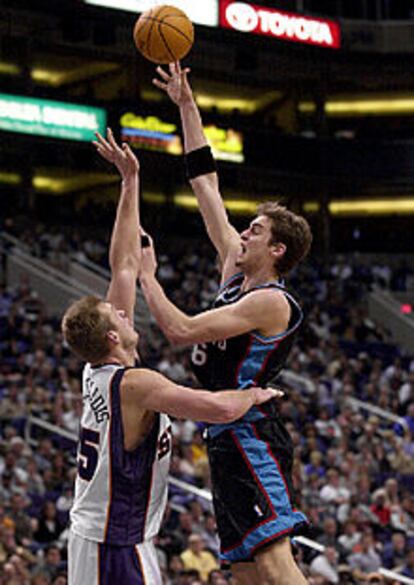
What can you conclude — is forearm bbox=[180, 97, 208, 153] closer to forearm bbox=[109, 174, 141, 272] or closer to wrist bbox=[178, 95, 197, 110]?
wrist bbox=[178, 95, 197, 110]

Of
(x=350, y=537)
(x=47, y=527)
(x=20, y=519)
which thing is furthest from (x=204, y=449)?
(x=20, y=519)

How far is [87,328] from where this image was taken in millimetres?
4453

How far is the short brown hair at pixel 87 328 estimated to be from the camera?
4.46 metres

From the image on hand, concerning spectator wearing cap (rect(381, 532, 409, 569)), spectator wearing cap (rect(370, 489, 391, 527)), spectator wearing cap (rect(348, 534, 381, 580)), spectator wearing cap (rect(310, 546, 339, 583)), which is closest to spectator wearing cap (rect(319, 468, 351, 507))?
spectator wearing cap (rect(370, 489, 391, 527))

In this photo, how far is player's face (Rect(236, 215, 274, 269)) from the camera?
16.6ft

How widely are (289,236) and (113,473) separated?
142 centimetres

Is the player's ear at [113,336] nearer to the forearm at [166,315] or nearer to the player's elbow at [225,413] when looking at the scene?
the forearm at [166,315]

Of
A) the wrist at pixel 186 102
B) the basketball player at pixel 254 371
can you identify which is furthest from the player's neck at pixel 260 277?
the wrist at pixel 186 102

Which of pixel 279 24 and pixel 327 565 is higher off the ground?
pixel 279 24

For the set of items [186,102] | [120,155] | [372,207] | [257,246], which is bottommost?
[257,246]

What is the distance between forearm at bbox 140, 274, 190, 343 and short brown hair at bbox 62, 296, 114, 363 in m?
0.31

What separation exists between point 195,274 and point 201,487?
32.0 ft

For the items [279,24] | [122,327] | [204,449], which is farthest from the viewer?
[279,24]

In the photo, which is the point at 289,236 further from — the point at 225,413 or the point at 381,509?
the point at 381,509
